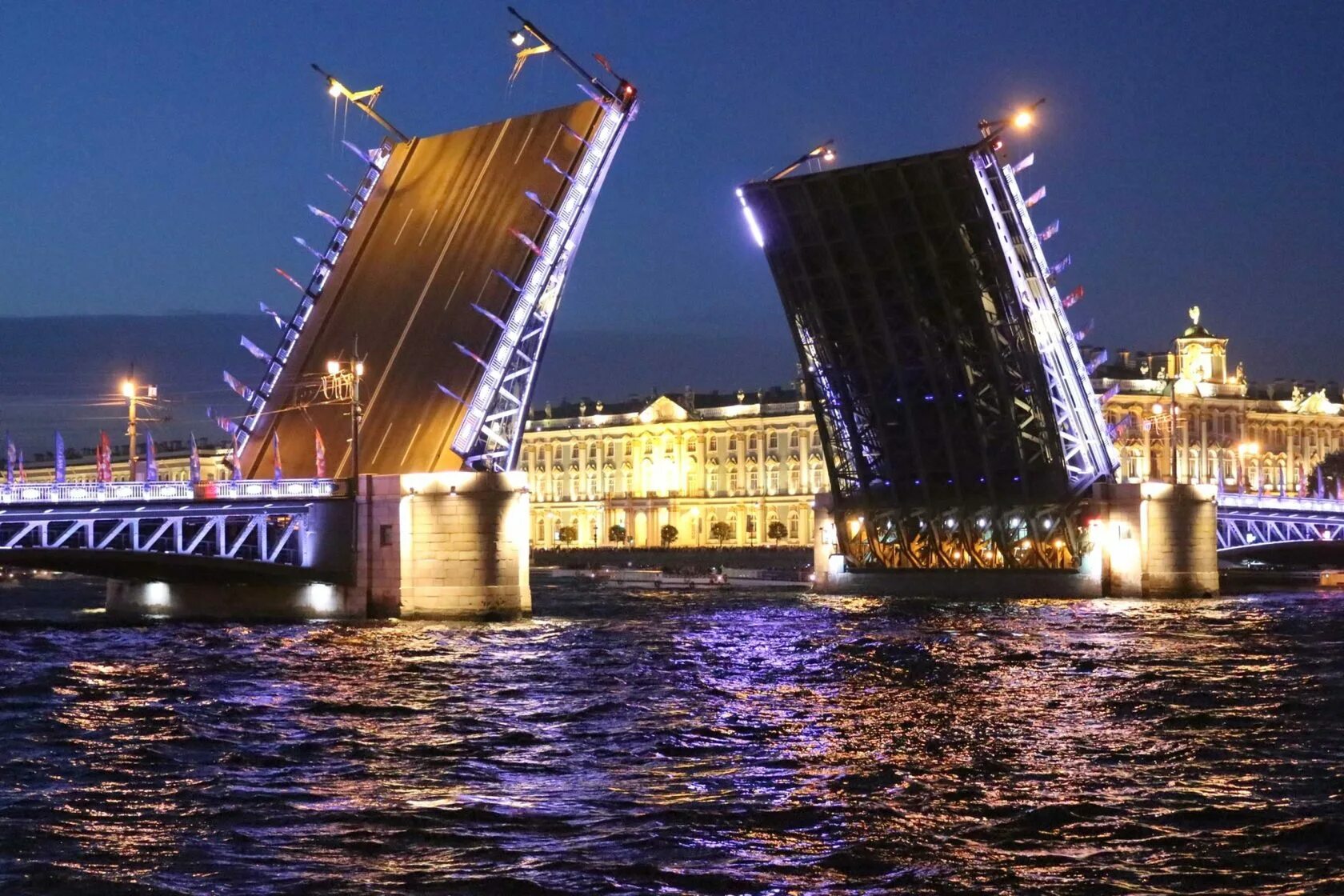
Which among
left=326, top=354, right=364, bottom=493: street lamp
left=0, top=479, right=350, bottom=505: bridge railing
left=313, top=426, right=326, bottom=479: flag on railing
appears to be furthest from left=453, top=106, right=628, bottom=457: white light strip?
left=313, top=426, right=326, bottom=479: flag on railing

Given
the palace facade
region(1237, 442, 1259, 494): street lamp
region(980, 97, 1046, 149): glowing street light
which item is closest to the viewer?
region(980, 97, 1046, 149): glowing street light

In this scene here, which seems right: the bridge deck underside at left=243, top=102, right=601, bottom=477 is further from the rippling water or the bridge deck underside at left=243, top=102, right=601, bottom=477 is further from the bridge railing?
the rippling water

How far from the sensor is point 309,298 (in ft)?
154

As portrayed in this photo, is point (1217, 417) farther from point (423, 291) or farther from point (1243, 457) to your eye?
point (423, 291)

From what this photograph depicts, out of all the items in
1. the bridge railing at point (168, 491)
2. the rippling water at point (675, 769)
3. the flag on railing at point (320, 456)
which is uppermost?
the flag on railing at point (320, 456)

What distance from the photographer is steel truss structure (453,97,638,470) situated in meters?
40.9

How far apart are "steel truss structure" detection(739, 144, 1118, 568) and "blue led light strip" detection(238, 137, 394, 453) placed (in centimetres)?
988

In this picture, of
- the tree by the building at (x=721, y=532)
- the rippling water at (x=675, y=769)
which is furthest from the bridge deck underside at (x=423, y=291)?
the tree by the building at (x=721, y=532)

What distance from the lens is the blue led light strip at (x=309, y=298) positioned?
153ft

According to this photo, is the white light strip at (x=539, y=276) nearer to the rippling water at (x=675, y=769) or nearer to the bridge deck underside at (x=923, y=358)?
the bridge deck underside at (x=923, y=358)

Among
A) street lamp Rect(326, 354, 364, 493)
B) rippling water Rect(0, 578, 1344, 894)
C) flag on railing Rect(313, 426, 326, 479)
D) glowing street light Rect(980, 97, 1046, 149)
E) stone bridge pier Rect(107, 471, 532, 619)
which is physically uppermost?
glowing street light Rect(980, 97, 1046, 149)

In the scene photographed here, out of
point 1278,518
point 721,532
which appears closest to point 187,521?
point 1278,518

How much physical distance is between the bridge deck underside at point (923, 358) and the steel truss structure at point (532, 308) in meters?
3.53

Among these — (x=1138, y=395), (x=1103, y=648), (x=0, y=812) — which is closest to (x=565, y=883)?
(x=0, y=812)
